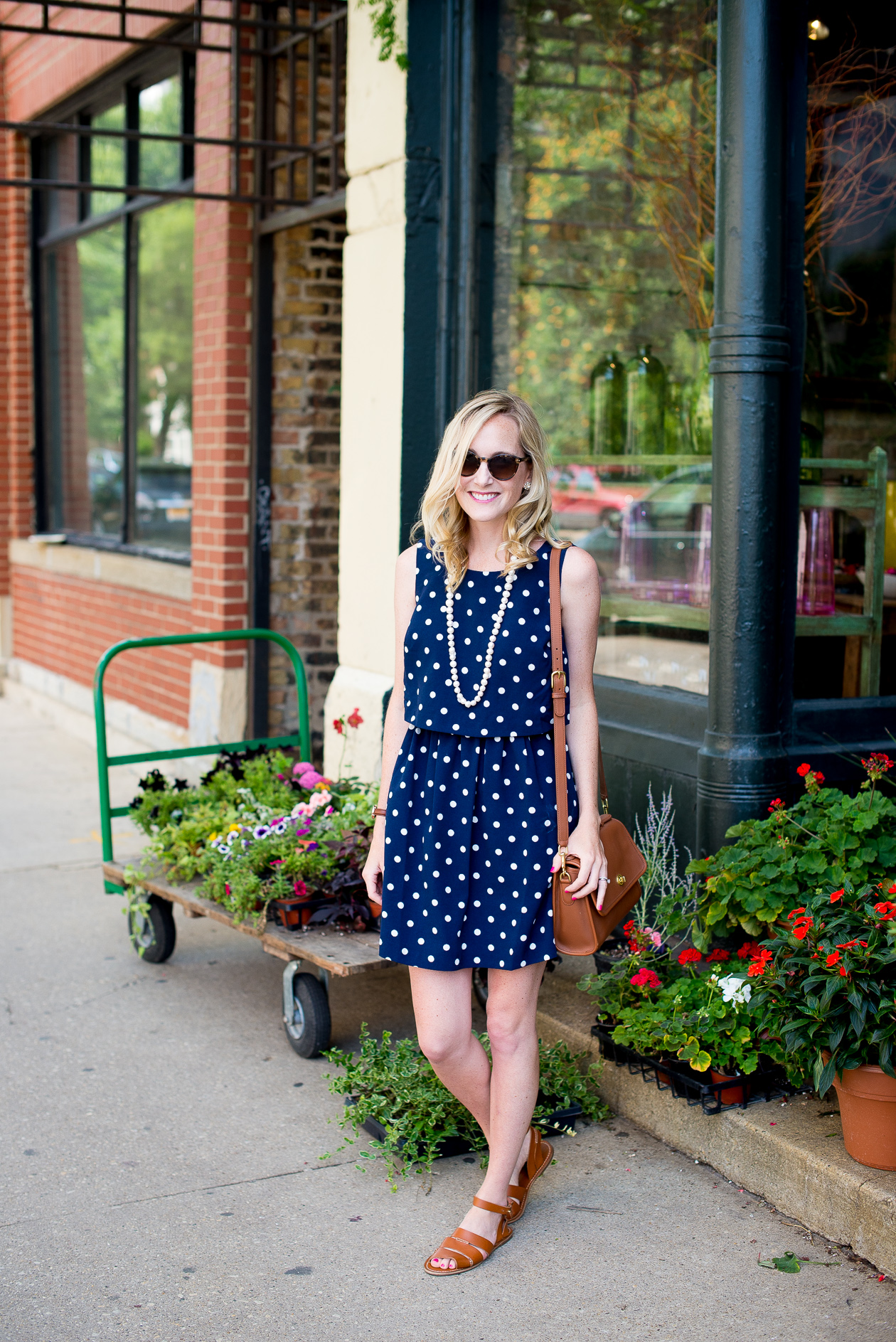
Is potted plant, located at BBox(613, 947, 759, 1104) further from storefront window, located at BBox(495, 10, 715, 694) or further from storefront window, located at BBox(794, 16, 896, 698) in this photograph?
storefront window, located at BBox(495, 10, 715, 694)

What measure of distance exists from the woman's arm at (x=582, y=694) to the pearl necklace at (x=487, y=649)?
12cm

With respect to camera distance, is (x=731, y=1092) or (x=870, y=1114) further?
(x=731, y=1092)

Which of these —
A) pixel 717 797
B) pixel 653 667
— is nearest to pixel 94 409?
pixel 653 667

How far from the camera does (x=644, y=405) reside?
5.46 metres

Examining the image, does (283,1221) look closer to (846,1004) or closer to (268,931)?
(268,931)

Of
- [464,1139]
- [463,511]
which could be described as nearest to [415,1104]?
[464,1139]

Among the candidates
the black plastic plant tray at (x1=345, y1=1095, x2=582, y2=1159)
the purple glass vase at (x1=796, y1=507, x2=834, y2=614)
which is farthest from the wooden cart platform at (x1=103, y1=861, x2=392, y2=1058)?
the purple glass vase at (x1=796, y1=507, x2=834, y2=614)

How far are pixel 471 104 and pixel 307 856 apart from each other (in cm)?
305

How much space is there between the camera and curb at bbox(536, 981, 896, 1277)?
122 inches

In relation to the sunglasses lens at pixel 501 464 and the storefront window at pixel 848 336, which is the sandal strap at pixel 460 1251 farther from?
the storefront window at pixel 848 336

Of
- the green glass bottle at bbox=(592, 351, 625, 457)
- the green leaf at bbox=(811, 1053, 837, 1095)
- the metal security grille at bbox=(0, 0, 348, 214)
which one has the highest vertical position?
Result: the metal security grille at bbox=(0, 0, 348, 214)

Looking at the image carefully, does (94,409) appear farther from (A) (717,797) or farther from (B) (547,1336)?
(B) (547,1336)

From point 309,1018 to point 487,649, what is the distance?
5.73 ft

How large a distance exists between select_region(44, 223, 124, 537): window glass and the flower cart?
447 centimetres
